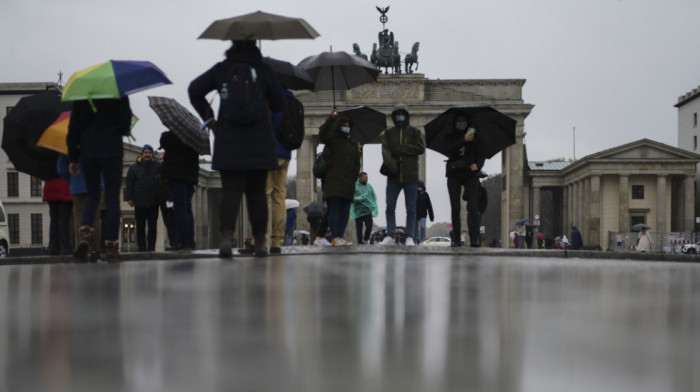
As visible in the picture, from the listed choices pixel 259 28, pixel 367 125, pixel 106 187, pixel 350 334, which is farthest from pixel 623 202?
pixel 350 334

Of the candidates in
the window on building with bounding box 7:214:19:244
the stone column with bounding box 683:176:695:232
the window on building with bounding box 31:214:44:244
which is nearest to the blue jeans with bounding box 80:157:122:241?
the window on building with bounding box 31:214:44:244

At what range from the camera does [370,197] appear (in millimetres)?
15430

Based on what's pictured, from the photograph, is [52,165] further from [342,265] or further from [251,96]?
[342,265]

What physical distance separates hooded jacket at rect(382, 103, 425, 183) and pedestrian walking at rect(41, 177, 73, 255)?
4.38 meters

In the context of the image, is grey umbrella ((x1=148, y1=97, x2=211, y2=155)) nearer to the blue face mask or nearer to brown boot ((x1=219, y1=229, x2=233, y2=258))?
brown boot ((x1=219, y1=229, x2=233, y2=258))

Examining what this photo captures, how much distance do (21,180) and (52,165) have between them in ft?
190

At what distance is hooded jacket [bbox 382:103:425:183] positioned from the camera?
11094 millimetres

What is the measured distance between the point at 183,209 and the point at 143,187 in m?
2.28

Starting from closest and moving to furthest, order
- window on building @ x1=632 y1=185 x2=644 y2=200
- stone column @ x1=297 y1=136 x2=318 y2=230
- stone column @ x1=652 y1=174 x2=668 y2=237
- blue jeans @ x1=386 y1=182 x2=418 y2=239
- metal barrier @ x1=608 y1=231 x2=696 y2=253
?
blue jeans @ x1=386 y1=182 x2=418 y2=239 → metal barrier @ x1=608 y1=231 x2=696 y2=253 → stone column @ x1=652 y1=174 x2=668 y2=237 → stone column @ x1=297 y1=136 x2=318 y2=230 → window on building @ x1=632 y1=185 x2=644 y2=200

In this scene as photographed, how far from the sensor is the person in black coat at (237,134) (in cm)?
738

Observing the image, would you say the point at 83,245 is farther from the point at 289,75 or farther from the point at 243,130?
the point at 289,75

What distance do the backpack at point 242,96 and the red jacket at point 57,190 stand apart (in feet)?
13.5

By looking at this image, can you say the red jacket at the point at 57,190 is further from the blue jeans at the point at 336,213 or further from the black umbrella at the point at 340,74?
the black umbrella at the point at 340,74

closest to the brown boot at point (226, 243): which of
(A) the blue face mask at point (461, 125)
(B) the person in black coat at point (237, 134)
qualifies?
(B) the person in black coat at point (237, 134)
